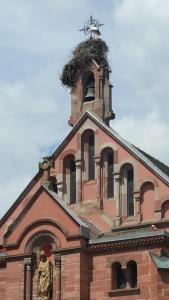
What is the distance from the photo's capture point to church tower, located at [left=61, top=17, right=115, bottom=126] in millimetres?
52062

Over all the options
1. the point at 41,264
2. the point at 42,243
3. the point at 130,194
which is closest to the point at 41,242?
the point at 42,243

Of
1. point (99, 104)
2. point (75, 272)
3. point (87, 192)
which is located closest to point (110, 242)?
point (75, 272)

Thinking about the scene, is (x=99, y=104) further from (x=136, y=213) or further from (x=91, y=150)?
(x=136, y=213)

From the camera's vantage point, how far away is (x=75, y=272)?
141 ft

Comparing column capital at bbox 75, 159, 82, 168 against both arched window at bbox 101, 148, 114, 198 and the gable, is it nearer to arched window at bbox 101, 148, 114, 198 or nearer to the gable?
arched window at bbox 101, 148, 114, 198

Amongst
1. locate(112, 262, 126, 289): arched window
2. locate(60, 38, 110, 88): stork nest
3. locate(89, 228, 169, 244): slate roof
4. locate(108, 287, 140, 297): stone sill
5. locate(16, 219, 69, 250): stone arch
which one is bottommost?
locate(108, 287, 140, 297): stone sill

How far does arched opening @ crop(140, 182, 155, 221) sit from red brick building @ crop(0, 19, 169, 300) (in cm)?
6

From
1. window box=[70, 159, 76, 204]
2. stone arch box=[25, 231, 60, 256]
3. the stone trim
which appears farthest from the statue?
window box=[70, 159, 76, 204]

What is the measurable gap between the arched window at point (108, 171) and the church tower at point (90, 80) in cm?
288

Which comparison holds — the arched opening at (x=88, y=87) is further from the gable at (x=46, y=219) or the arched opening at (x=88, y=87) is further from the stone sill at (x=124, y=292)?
the stone sill at (x=124, y=292)

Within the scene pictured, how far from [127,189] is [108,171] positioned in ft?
6.01

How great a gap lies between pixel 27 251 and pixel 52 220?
2204mm

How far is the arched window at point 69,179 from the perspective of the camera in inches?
1967

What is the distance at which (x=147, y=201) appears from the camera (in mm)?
46812
